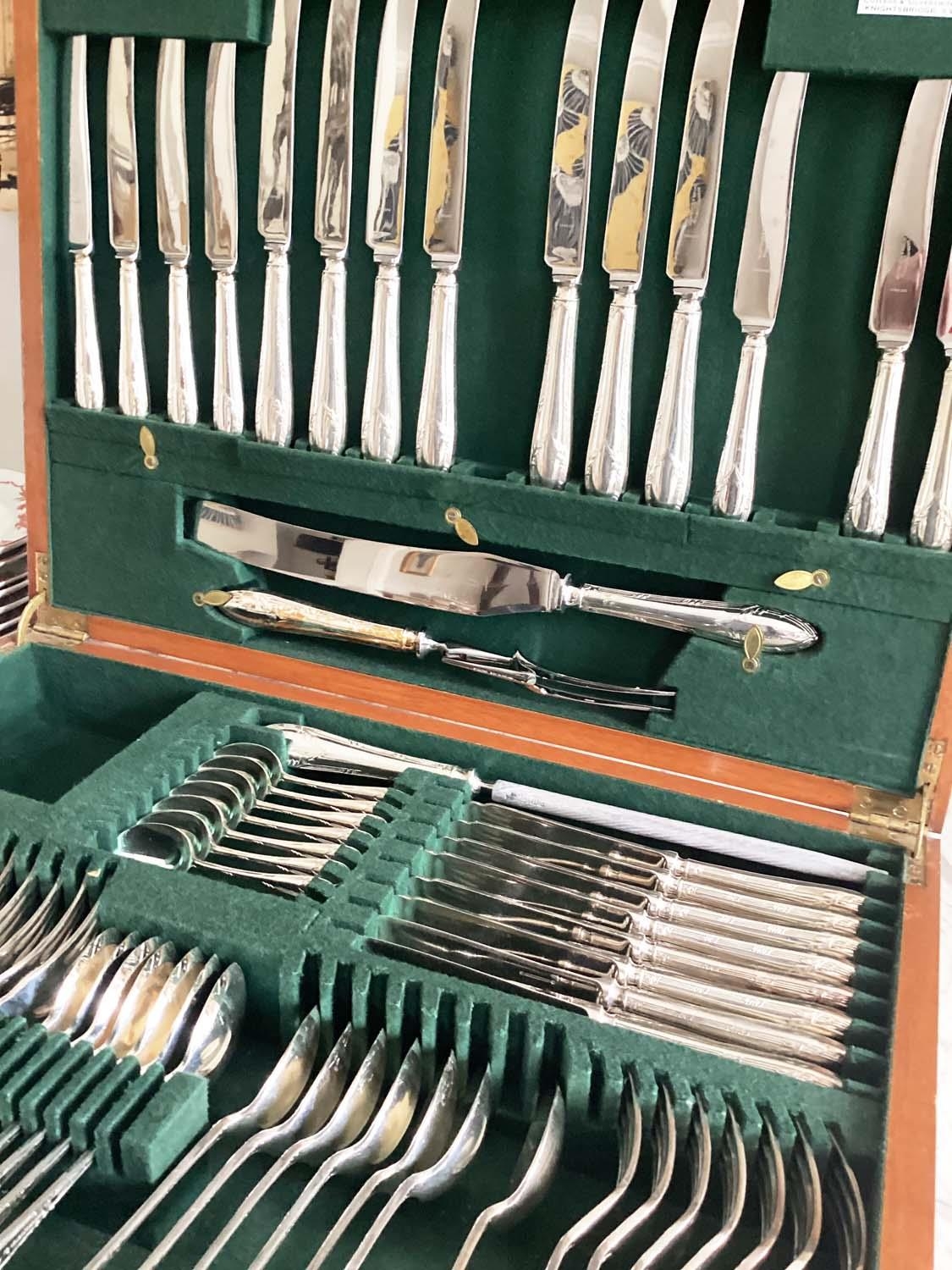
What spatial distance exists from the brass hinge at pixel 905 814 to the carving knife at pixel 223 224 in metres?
0.57

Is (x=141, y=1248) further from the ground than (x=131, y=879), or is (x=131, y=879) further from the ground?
(x=131, y=879)

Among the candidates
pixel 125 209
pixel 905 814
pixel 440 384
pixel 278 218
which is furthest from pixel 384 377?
pixel 905 814

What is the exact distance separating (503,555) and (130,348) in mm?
359

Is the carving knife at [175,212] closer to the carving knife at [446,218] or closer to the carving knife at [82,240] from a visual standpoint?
the carving knife at [82,240]

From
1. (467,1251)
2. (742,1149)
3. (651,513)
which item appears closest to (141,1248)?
(467,1251)

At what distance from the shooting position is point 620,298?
759 millimetres

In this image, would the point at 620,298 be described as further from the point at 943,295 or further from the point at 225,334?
the point at 225,334

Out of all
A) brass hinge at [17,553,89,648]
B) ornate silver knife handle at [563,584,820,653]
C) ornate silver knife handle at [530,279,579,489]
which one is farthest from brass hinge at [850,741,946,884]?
brass hinge at [17,553,89,648]

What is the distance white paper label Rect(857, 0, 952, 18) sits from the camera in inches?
25.2

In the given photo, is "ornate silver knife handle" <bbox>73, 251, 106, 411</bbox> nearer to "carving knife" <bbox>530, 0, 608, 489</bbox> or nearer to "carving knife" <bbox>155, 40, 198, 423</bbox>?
"carving knife" <bbox>155, 40, 198, 423</bbox>

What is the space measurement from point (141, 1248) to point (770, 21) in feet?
2.66

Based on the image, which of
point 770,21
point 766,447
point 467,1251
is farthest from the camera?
point 766,447

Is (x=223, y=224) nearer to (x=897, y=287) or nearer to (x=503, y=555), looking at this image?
(x=503, y=555)

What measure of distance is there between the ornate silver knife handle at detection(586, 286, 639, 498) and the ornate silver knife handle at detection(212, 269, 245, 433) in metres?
0.30
